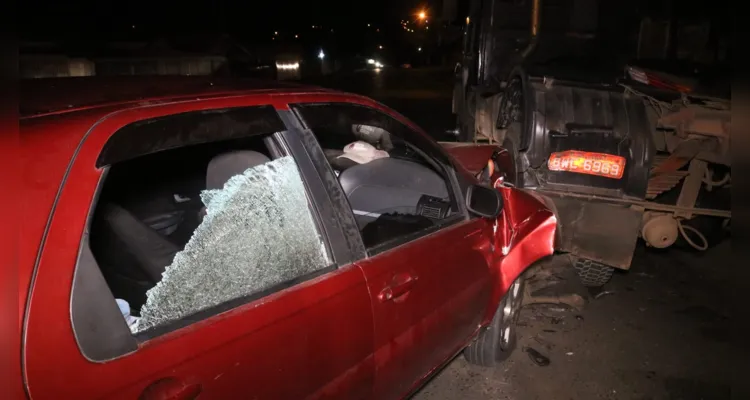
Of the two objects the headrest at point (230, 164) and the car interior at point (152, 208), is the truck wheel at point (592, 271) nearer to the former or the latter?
the car interior at point (152, 208)

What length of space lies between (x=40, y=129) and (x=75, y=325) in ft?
1.59

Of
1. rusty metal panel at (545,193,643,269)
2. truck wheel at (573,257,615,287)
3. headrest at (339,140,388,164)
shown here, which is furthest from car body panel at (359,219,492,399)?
truck wheel at (573,257,615,287)

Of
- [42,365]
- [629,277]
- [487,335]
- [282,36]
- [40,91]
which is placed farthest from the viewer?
[282,36]

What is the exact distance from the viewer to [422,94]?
950 inches

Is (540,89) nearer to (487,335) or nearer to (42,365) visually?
(487,335)

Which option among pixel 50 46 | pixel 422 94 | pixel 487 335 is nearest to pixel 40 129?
pixel 487 335

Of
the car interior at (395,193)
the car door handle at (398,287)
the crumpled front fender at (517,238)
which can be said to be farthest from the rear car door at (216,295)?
the crumpled front fender at (517,238)

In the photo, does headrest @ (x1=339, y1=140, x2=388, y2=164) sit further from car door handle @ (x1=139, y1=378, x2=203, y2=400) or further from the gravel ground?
car door handle @ (x1=139, y1=378, x2=203, y2=400)

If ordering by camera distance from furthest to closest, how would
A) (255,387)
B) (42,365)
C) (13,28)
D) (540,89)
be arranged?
(540,89) → (255,387) → (42,365) → (13,28)

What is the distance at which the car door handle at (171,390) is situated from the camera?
138cm

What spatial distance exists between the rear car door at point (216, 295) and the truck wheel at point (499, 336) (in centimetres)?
144

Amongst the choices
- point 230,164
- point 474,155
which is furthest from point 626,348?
point 230,164

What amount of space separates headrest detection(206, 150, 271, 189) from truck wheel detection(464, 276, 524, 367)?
179cm

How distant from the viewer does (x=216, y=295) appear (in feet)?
5.59
